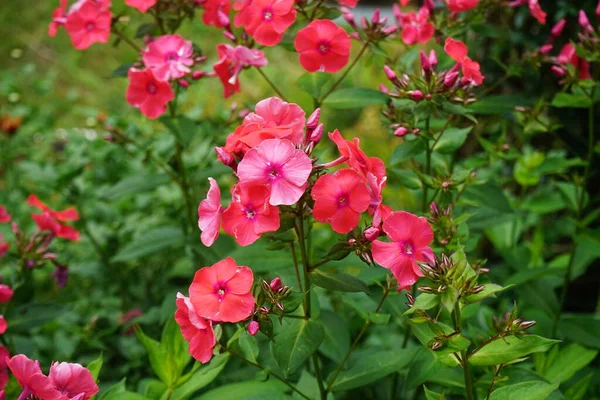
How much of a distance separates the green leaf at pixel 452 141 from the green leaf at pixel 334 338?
0.45 m

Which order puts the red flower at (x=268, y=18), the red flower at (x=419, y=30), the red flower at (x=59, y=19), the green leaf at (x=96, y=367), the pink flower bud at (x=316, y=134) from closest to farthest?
the pink flower bud at (x=316, y=134)
the green leaf at (x=96, y=367)
the red flower at (x=268, y=18)
the red flower at (x=419, y=30)
the red flower at (x=59, y=19)

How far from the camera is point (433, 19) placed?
5.48ft

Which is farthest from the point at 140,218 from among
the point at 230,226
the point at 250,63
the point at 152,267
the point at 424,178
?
the point at 230,226

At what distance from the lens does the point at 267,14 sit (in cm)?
141

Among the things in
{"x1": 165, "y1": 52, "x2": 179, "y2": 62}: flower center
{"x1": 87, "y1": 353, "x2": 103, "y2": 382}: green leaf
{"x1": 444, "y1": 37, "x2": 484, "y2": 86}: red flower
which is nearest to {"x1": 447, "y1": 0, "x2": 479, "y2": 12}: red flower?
{"x1": 444, "y1": 37, "x2": 484, "y2": 86}: red flower

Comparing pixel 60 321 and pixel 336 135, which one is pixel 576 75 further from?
pixel 60 321

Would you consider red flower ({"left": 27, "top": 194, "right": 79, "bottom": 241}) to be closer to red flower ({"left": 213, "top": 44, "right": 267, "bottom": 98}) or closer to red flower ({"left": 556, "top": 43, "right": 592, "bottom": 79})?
red flower ({"left": 213, "top": 44, "right": 267, "bottom": 98})

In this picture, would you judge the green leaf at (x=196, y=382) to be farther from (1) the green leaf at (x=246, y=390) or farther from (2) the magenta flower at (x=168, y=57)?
(2) the magenta flower at (x=168, y=57)

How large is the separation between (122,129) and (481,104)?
118 centimetres

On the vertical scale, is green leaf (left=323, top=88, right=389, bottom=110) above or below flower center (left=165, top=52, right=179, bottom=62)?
below

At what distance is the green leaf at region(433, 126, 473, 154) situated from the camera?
1521 millimetres

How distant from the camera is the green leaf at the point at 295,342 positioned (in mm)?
1197

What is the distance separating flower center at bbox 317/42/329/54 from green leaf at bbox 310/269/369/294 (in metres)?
0.45

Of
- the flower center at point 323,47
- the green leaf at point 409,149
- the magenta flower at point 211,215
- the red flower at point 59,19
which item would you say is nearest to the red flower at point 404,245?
the magenta flower at point 211,215
